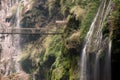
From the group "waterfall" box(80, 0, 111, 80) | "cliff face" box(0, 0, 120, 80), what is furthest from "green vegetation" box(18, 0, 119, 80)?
"waterfall" box(80, 0, 111, 80)

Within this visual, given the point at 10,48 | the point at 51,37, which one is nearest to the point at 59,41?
the point at 51,37

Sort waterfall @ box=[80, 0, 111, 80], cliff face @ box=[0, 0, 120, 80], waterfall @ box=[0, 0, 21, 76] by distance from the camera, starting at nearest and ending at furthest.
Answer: waterfall @ box=[80, 0, 111, 80], cliff face @ box=[0, 0, 120, 80], waterfall @ box=[0, 0, 21, 76]

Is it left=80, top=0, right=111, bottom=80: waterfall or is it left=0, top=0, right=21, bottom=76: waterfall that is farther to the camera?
left=0, top=0, right=21, bottom=76: waterfall

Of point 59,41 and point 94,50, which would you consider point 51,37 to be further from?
point 94,50

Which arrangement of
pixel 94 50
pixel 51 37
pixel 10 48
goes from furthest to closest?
1. pixel 10 48
2. pixel 51 37
3. pixel 94 50

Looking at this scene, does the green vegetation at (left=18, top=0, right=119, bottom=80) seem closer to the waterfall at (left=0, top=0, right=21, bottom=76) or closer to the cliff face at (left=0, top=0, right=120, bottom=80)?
the cliff face at (left=0, top=0, right=120, bottom=80)

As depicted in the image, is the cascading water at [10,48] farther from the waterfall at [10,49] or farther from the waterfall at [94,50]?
the waterfall at [94,50]

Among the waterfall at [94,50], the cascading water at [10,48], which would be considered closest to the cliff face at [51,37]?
the cascading water at [10,48]

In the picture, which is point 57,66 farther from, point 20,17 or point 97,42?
point 20,17
